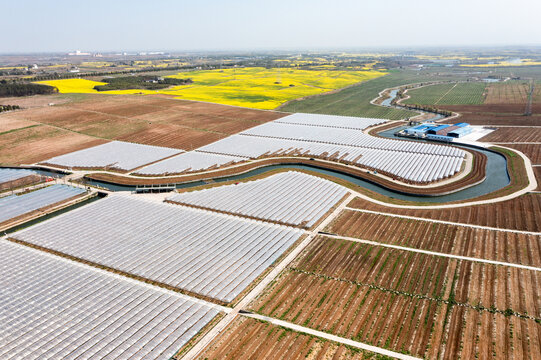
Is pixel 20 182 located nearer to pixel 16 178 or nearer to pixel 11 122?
pixel 16 178

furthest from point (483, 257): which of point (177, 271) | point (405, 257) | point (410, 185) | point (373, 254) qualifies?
point (177, 271)

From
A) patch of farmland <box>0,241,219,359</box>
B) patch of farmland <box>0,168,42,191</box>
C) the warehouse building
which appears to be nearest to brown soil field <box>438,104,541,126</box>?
the warehouse building

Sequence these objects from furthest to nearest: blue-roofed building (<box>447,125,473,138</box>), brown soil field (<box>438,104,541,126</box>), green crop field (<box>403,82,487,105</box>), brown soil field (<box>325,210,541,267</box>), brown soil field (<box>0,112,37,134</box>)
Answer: green crop field (<box>403,82,487,105</box>), brown soil field (<box>438,104,541,126</box>), brown soil field (<box>0,112,37,134</box>), blue-roofed building (<box>447,125,473,138</box>), brown soil field (<box>325,210,541,267</box>)

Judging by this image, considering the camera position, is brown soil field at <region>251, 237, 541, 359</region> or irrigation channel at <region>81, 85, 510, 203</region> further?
irrigation channel at <region>81, 85, 510, 203</region>

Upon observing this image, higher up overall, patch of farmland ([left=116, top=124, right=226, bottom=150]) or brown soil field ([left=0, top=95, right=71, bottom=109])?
brown soil field ([left=0, top=95, right=71, bottom=109])

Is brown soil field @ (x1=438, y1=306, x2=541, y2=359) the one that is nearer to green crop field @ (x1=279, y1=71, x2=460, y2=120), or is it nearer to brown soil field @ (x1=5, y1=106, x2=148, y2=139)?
brown soil field @ (x1=5, y1=106, x2=148, y2=139)

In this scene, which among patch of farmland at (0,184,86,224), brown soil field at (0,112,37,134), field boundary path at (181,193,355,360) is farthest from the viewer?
brown soil field at (0,112,37,134)

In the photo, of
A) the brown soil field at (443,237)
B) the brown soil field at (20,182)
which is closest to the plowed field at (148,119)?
the brown soil field at (20,182)
